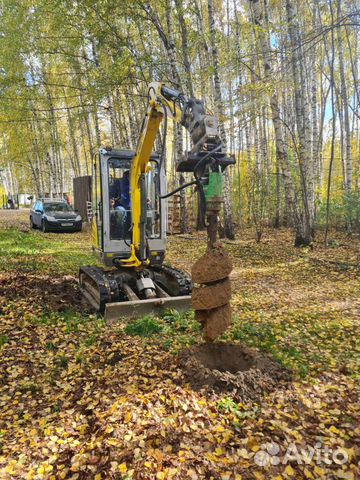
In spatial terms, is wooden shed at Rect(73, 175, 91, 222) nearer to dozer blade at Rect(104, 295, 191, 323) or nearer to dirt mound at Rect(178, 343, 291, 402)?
dozer blade at Rect(104, 295, 191, 323)

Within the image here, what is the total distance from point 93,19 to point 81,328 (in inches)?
471

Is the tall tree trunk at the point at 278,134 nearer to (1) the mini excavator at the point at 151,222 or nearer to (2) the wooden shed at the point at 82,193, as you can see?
(1) the mini excavator at the point at 151,222

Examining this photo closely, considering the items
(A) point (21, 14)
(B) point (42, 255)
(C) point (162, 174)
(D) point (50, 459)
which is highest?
(A) point (21, 14)

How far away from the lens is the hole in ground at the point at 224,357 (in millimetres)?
4305

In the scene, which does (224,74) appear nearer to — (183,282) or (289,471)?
(183,282)

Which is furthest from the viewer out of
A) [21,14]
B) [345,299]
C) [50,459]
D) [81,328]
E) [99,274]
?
[21,14]

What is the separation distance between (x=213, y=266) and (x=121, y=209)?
3.49 meters

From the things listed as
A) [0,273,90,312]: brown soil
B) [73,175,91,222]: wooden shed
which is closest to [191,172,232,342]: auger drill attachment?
[0,273,90,312]: brown soil

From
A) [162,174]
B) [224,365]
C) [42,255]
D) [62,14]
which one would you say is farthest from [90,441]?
[62,14]

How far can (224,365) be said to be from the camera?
4379 millimetres

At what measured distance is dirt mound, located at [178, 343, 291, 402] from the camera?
3756mm

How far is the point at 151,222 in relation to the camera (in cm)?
705

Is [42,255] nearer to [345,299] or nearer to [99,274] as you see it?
[99,274]

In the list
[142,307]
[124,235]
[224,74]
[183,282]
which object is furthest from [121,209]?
[224,74]
